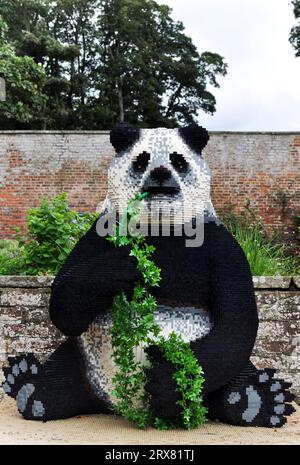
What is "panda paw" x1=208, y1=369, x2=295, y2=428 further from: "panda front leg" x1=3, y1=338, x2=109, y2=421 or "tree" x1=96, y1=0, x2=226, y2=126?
"tree" x1=96, y1=0, x2=226, y2=126

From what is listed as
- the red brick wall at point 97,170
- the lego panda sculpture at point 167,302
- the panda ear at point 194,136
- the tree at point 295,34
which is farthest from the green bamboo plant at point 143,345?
the tree at point 295,34

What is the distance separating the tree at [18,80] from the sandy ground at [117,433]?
13468 millimetres

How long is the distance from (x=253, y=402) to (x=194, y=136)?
1.28 m

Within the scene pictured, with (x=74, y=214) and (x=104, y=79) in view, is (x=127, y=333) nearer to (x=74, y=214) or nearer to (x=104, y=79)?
(x=74, y=214)

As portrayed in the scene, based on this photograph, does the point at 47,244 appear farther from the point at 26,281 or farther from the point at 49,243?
the point at 26,281

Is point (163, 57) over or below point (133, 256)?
over

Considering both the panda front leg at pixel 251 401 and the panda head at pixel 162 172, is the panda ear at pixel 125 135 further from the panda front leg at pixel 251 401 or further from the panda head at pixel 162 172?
the panda front leg at pixel 251 401

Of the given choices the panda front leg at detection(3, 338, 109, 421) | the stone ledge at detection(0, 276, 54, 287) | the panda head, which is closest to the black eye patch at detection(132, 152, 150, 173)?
the panda head

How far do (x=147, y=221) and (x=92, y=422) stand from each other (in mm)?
983

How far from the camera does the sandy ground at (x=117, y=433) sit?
3.00 m

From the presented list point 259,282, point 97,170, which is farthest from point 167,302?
point 97,170

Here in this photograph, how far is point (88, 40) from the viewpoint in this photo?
2842cm

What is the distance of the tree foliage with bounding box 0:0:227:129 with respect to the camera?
2598 cm

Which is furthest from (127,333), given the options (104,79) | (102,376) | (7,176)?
(104,79)
